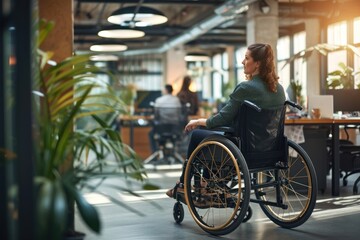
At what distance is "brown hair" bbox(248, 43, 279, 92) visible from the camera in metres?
3.73

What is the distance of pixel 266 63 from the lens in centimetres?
377

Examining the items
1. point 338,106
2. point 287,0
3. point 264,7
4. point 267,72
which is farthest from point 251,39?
point 267,72

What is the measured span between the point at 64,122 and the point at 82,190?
0.96ft

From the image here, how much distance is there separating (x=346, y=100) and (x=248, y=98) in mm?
2732

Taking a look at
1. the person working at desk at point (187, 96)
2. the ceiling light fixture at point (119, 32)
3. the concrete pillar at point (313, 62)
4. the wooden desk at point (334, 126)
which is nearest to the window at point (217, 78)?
the concrete pillar at point (313, 62)

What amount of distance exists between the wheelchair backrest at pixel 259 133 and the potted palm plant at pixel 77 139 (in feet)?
4.21

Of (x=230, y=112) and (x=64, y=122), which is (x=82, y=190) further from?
(x=230, y=112)

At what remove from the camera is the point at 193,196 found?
375 centimetres

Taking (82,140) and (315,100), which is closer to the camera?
(82,140)

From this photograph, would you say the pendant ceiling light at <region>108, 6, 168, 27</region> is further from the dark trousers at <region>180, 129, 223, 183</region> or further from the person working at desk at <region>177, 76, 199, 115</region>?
the dark trousers at <region>180, 129, 223, 183</region>

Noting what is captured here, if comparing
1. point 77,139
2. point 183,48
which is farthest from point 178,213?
point 183,48

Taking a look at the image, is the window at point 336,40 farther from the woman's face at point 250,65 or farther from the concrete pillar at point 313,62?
the woman's face at point 250,65

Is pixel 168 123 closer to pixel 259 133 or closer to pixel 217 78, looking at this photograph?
pixel 259 133

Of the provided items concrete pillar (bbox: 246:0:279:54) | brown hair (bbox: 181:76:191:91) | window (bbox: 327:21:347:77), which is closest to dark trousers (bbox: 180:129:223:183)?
brown hair (bbox: 181:76:191:91)
